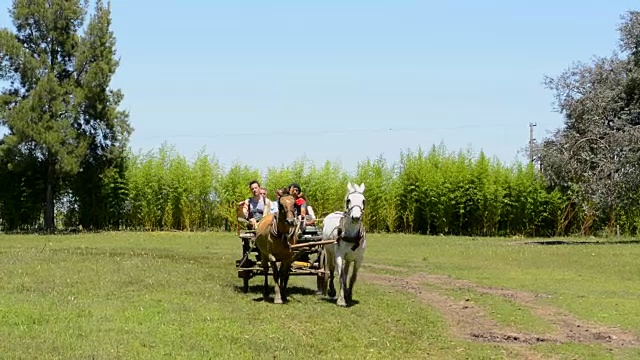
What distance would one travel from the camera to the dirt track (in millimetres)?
13922

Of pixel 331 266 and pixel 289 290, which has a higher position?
pixel 331 266

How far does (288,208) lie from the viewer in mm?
13992

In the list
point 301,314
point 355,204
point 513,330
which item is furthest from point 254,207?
point 513,330

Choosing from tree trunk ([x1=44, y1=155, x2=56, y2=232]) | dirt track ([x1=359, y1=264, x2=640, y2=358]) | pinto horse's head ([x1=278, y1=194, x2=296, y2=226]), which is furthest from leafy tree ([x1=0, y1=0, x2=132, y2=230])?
pinto horse's head ([x1=278, y1=194, x2=296, y2=226])

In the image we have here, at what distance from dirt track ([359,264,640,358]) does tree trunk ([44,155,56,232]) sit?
996 inches

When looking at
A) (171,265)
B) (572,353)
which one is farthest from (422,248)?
(572,353)

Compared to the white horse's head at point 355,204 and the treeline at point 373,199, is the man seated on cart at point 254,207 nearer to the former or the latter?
the white horse's head at point 355,204

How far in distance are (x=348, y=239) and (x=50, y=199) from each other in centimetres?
2963

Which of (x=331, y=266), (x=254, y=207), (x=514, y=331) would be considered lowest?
(x=514, y=331)

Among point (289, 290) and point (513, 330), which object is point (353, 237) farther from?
point (513, 330)

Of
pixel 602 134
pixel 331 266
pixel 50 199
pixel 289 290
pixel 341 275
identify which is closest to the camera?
pixel 341 275

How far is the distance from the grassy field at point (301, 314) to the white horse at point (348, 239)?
18.8 inches

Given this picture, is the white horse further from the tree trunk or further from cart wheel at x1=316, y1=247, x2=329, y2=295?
the tree trunk

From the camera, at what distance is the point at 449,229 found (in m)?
44.9
